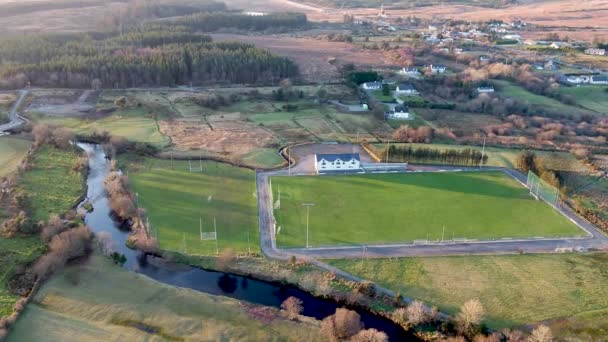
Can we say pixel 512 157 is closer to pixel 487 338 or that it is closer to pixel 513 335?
pixel 513 335

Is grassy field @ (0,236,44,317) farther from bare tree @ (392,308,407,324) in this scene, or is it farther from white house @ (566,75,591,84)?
white house @ (566,75,591,84)

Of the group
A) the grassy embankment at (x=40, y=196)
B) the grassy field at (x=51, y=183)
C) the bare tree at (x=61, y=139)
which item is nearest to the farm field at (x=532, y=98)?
the grassy field at (x=51, y=183)

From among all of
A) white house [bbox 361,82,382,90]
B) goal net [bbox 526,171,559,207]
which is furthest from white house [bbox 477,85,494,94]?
goal net [bbox 526,171,559,207]

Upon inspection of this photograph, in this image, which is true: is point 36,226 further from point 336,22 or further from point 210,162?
point 336,22

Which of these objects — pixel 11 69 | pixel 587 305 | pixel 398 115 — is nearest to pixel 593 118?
pixel 398 115

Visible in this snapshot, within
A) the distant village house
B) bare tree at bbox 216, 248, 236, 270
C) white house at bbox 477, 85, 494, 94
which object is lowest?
bare tree at bbox 216, 248, 236, 270

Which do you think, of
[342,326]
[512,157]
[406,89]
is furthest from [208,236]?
[406,89]
